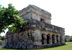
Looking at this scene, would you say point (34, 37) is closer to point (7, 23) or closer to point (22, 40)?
point (22, 40)

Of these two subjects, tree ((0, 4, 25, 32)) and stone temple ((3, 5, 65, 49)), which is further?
stone temple ((3, 5, 65, 49))

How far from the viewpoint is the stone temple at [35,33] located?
58.1 feet

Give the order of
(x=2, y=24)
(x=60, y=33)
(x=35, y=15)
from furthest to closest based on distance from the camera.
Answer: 1. (x=60, y=33)
2. (x=35, y=15)
3. (x=2, y=24)

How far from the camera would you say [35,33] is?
17.7 meters

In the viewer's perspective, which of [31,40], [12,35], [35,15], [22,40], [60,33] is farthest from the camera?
[60,33]

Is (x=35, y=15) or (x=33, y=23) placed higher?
(x=35, y=15)

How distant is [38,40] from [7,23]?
6.59m

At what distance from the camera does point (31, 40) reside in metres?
17.6

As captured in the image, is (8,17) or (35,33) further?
(35,33)

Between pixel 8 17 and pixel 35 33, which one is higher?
pixel 8 17

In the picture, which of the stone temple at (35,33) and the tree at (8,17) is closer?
the tree at (8,17)

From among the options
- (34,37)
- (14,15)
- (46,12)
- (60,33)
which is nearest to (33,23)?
(34,37)

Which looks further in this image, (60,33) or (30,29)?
(60,33)

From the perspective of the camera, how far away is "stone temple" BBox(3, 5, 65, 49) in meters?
17.7
